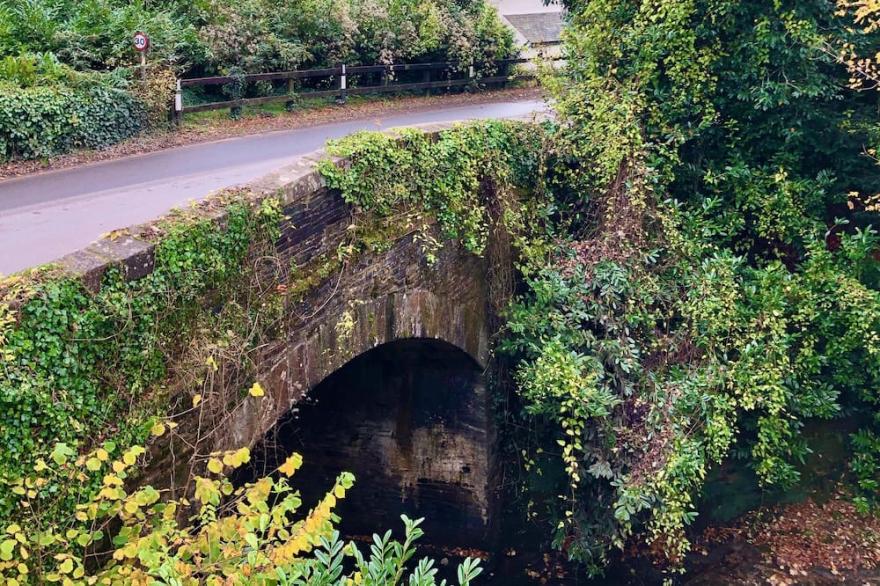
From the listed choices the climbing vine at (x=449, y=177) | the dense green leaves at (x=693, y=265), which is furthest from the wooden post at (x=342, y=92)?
the climbing vine at (x=449, y=177)

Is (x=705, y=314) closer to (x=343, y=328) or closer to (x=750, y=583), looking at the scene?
(x=750, y=583)

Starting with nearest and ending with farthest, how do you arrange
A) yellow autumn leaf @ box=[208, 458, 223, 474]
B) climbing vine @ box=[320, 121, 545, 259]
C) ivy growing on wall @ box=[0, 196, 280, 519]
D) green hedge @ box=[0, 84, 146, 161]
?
ivy growing on wall @ box=[0, 196, 280, 519]
yellow autumn leaf @ box=[208, 458, 223, 474]
climbing vine @ box=[320, 121, 545, 259]
green hedge @ box=[0, 84, 146, 161]

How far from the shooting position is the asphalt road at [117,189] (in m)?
6.09

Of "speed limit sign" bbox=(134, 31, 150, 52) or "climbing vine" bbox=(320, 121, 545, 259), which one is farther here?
"speed limit sign" bbox=(134, 31, 150, 52)

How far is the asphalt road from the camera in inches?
240

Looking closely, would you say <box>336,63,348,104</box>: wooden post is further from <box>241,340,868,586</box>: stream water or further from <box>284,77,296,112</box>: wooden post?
<box>241,340,868,586</box>: stream water

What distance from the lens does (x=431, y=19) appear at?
20391mm

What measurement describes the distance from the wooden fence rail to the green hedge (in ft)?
4.84

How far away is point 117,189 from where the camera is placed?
8.58m

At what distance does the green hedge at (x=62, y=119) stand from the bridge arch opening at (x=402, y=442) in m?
5.66

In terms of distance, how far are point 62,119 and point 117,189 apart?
3720mm

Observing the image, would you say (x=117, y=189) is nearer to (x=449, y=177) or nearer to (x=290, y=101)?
(x=449, y=177)

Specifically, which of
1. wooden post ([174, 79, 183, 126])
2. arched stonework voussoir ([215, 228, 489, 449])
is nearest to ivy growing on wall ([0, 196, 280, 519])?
arched stonework voussoir ([215, 228, 489, 449])

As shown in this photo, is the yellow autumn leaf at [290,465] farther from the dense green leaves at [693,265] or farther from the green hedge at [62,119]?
the green hedge at [62,119]
